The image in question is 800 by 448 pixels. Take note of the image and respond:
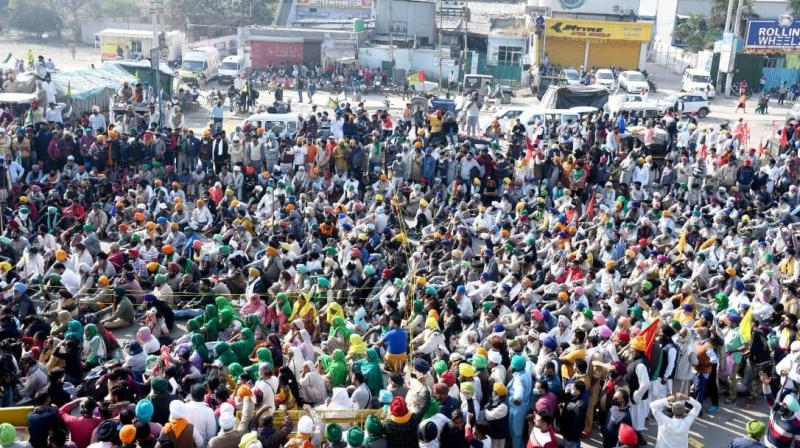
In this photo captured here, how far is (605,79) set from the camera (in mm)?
34812

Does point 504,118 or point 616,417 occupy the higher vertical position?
point 504,118

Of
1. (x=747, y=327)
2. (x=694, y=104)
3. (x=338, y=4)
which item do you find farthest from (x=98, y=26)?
(x=747, y=327)

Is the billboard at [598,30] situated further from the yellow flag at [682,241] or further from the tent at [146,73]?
the yellow flag at [682,241]

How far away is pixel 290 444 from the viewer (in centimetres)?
691

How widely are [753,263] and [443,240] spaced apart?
4.86 m

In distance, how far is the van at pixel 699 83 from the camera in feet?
109

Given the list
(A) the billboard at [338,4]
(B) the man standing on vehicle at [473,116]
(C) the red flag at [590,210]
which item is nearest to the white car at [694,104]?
(B) the man standing on vehicle at [473,116]

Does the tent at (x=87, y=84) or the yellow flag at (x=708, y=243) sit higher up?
the tent at (x=87, y=84)

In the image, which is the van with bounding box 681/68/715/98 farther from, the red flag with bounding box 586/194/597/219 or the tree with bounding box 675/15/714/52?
the red flag with bounding box 586/194/597/219

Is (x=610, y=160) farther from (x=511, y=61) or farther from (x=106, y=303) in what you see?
(x=511, y=61)

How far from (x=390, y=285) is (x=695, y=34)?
3743 cm

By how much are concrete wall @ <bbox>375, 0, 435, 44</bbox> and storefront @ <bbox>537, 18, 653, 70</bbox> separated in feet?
22.0

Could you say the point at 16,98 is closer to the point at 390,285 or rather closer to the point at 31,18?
the point at 390,285

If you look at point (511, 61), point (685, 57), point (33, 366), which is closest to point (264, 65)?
point (511, 61)
